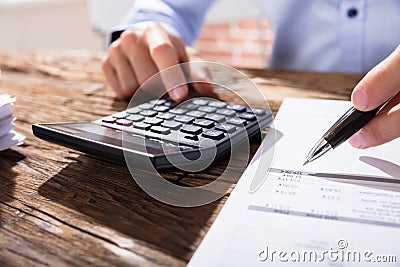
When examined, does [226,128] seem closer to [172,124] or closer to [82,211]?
[172,124]

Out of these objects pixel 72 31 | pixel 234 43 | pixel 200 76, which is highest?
pixel 200 76

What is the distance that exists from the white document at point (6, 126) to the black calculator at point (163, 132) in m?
0.04

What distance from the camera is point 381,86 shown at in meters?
0.41

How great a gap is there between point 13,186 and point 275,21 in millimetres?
701

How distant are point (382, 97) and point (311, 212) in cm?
13

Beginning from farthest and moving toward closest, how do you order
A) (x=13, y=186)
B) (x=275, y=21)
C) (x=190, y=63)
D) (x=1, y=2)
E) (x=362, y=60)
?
(x=1, y=2)
(x=275, y=21)
(x=362, y=60)
(x=190, y=63)
(x=13, y=186)

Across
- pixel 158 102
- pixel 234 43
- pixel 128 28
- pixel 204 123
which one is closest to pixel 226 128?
pixel 204 123

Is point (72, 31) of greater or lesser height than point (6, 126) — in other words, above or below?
below

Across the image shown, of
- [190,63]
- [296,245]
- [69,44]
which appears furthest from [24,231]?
[69,44]

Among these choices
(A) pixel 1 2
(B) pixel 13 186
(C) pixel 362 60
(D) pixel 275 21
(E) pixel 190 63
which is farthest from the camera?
(A) pixel 1 2

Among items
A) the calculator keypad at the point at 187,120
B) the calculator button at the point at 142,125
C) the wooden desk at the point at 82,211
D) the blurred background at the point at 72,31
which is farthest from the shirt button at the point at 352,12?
the blurred background at the point at 72,31

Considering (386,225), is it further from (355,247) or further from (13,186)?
(13,186)

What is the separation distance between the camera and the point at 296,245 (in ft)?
1.06

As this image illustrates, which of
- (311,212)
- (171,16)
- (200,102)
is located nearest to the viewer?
(311,212)
